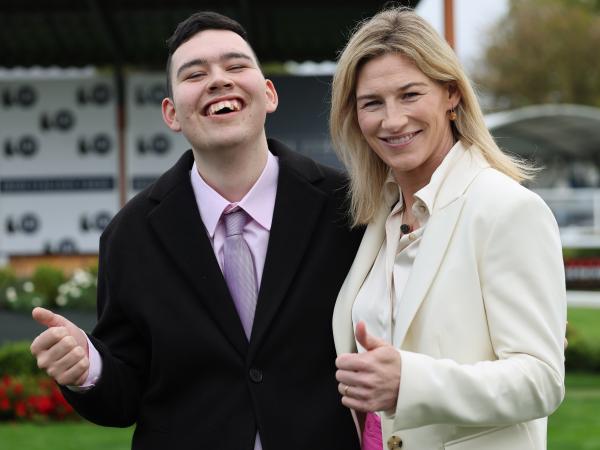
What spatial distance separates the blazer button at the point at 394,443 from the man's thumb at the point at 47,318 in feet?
3.37

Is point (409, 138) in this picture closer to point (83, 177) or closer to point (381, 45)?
point (381, 45)

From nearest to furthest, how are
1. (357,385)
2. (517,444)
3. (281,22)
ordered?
(357,385) → (517,444) → (281,22)

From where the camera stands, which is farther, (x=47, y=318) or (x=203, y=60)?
(x=203, y=60)

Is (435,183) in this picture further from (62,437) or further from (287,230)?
(62,437)

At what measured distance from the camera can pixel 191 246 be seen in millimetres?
3281

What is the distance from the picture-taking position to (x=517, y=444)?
110 inches

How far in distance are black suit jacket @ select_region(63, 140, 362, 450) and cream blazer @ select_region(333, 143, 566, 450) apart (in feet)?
1.24

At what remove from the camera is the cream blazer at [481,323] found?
8.52 feet

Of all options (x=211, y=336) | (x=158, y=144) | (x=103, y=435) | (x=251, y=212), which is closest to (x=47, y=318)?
(x=211, y=336)

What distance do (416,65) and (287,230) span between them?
2.37 feet

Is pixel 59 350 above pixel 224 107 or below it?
below

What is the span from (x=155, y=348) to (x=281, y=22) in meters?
8.48

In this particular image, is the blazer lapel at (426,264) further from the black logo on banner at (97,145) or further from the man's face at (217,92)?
the black logo on banner at (97,145)

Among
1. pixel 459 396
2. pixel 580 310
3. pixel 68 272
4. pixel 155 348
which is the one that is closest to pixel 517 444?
pixel 459 396
